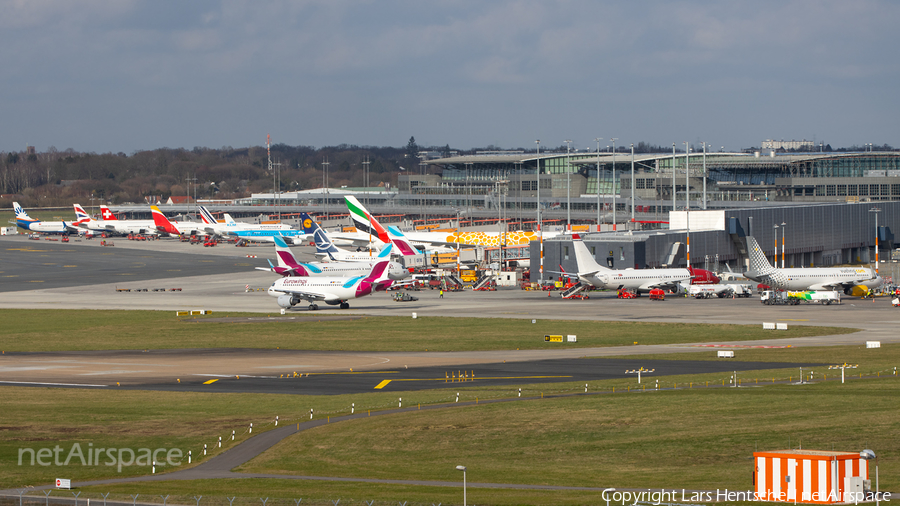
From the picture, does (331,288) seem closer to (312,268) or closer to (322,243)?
(312,268)

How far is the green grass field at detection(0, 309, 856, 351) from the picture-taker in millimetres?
72688

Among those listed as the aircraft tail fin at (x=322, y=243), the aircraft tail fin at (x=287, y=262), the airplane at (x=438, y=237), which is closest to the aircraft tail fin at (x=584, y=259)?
the airplane at (x=438, y=237)

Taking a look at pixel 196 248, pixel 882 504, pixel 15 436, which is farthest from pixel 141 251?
pixel 882 504

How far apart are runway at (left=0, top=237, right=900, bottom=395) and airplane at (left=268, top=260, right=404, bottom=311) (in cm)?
153

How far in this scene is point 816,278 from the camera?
344ft

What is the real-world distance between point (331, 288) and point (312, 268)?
18.3m

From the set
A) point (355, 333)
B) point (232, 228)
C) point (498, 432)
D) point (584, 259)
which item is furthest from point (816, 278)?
point (232, 228)

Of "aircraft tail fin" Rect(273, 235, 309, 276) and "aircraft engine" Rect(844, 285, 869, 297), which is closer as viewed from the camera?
"aircraft engine" Rect(844, 285, 869, 297)

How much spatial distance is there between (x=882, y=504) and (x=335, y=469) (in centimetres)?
1899

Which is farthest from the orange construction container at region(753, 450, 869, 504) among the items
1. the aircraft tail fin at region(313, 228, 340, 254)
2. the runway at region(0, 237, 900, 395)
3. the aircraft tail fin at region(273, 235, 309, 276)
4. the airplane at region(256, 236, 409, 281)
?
the aircraft tail fin at region(313, 228, 340, 254)

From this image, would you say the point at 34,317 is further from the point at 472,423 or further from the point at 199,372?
the point at 472,423

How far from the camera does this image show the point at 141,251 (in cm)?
17712

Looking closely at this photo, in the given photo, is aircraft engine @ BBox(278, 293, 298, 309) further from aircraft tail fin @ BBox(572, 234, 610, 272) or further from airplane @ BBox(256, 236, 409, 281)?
aircraft tail fin @ BBox(572, 234, 610, 272)

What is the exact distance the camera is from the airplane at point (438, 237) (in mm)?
148250
